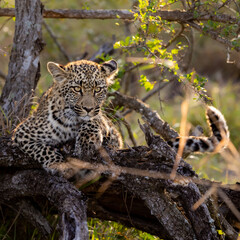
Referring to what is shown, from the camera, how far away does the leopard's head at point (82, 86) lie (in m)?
5.41

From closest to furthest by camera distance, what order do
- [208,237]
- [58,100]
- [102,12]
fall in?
[208,237] → [58,100] → [102,12]

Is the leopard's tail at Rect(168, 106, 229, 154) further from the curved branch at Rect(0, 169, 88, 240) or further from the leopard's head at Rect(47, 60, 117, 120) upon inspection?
the curved branch at Rect(0, 169, 88, 240)

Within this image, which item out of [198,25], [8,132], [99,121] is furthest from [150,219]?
[198,25]

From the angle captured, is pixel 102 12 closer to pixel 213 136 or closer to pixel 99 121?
pixel 99 121

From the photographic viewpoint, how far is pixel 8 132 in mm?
6113

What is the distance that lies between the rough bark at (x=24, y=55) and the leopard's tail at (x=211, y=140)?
8.23 ft

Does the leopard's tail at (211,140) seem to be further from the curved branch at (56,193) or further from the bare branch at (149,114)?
the curved branch at (56,193)

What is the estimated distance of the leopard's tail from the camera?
5.55 m

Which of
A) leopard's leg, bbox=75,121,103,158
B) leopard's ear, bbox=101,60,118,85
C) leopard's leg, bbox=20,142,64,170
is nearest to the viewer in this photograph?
leopard's leg, bbox=75,121,103,158

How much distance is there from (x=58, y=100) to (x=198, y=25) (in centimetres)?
246

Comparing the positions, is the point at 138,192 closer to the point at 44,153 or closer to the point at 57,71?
the point at 44,153

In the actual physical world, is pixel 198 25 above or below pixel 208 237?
above

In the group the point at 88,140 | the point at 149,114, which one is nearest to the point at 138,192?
the point at 88,140

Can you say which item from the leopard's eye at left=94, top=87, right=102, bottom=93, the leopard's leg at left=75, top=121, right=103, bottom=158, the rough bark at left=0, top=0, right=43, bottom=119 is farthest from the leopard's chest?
the rough bark at left=0, top=0, right=43, bottom=119
